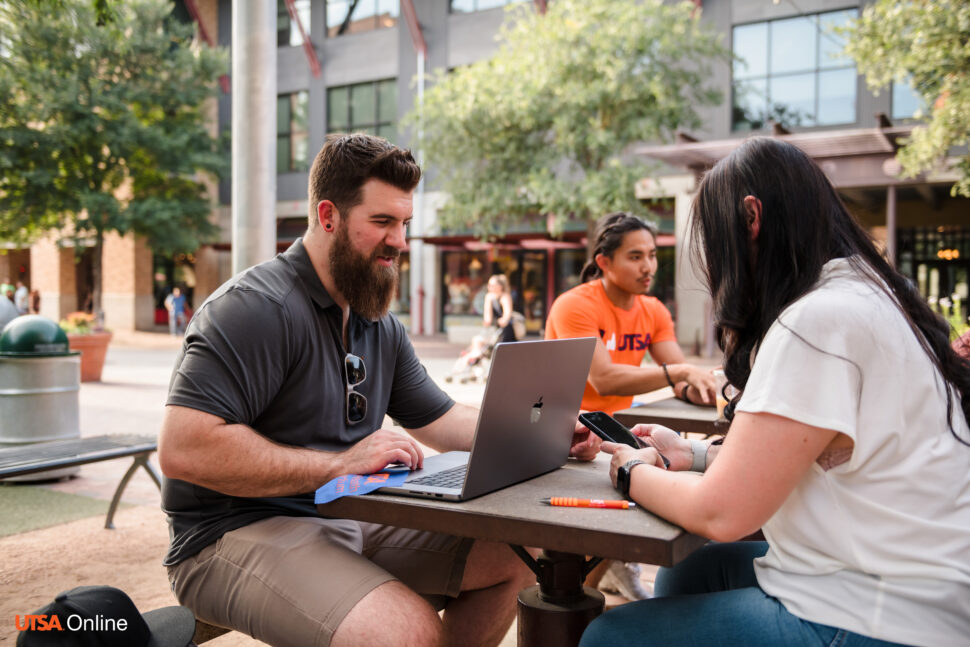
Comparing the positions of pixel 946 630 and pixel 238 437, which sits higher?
pixel 238 437

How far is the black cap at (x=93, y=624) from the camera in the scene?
5.17 feet

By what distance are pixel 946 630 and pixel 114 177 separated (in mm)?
25770

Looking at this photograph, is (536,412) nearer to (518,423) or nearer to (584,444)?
(518,423)

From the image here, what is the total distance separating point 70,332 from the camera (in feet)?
42.9

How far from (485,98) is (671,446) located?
14275 millimetres

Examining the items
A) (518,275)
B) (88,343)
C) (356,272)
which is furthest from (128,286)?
(356,272)

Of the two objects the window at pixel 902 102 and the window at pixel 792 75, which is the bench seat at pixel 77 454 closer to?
the window at pixel 792 75

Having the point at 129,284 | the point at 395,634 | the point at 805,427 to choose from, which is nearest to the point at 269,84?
the point at 395,634

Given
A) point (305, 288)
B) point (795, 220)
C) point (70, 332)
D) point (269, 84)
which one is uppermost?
→ point (269, 84)

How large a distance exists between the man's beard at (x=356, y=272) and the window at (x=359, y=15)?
81.5ft

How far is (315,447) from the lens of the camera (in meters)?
2.26

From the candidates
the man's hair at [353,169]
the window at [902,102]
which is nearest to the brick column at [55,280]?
the window at [902,102]

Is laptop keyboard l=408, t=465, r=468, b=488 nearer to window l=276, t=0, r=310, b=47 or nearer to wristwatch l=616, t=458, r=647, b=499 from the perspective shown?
wristwatch l=616, t=458, r=647, b=499

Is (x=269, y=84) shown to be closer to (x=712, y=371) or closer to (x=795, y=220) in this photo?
(x=712, y=371)
